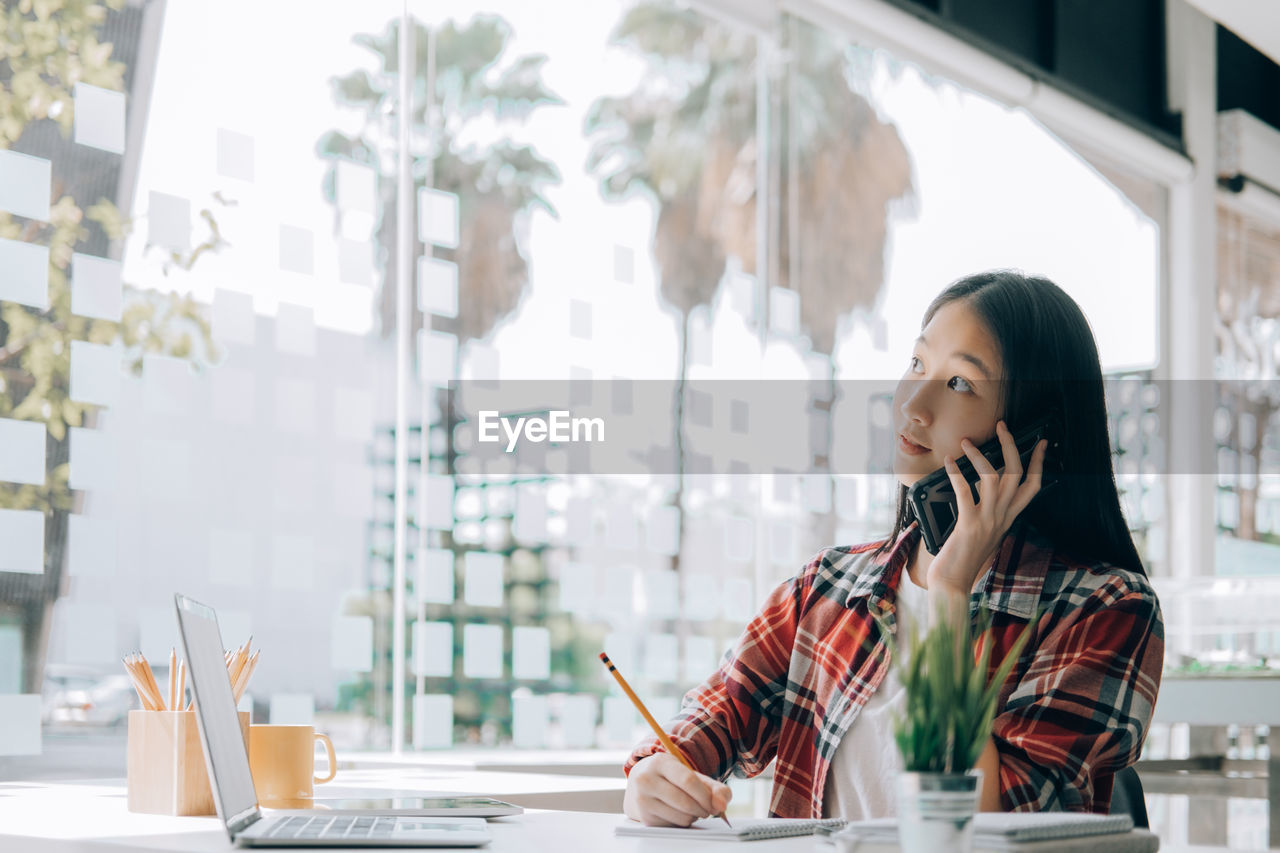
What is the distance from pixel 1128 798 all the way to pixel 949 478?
400 millimetres

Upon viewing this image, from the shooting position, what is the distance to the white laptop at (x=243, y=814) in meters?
0.98

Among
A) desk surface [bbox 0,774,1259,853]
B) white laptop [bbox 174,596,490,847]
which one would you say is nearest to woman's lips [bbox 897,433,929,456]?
desk surface [bbox 0,774,1259,853]

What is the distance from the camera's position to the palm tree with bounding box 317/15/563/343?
3.29m

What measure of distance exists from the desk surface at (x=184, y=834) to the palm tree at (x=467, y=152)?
206 centimetres

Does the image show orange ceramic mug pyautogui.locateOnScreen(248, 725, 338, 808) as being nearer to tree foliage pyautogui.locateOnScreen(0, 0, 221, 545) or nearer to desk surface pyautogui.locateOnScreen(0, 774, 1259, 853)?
desk surface pyautogui.locateOnScreen(0, 774, 1259, 853)

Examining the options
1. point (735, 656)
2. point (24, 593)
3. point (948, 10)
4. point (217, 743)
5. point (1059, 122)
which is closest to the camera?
point (217, 743)

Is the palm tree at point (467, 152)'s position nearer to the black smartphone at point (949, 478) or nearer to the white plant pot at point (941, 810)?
the black smartphone at point (949, 478)

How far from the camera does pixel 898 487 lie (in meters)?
1.64

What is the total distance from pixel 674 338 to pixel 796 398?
59cm

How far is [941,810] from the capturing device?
0.73 metres

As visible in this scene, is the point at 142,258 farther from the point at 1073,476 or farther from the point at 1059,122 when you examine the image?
the point at 1059,122

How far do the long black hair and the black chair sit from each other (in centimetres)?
24

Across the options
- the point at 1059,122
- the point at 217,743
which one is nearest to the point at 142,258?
the point at 217,743

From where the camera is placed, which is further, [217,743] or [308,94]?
[308,94]
